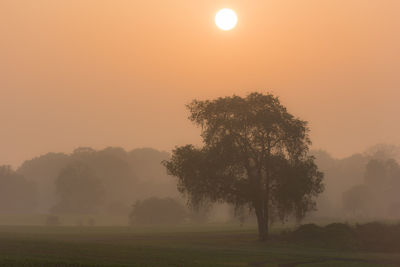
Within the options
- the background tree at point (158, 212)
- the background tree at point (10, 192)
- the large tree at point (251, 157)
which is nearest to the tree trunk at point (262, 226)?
the large tree at point (251, 157)

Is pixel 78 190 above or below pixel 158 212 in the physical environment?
above

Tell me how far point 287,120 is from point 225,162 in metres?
10.4

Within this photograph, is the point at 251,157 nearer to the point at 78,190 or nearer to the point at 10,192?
the point at 78,190

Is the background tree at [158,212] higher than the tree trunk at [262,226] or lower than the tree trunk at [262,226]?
higher

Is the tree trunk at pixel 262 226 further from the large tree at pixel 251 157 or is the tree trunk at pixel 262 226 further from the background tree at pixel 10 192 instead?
the background tree at pixel 10 192

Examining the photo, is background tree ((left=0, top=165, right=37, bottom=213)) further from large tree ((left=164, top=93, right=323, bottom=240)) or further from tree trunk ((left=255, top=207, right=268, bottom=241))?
tree trunk ((left=255, top=207, right=268, bottom=241))

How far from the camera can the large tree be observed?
69500 millimetres

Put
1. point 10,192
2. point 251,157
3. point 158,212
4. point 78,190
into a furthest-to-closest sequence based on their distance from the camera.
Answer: point 10,192 < point 78,190 < point 158,212 < point 251,157

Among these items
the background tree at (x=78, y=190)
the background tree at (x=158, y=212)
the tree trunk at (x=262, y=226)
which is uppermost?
the background tree at (x=78, y=190)

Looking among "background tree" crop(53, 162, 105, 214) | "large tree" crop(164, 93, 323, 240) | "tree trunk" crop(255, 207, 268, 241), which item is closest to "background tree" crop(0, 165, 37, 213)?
"background tree" crop(53, 162, 105, 214)

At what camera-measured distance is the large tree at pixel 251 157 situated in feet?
228

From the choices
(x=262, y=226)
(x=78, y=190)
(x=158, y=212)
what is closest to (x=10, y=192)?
(x=78, y=190)

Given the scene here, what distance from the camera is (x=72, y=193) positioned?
17412 cm

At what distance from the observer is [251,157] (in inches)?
2781
